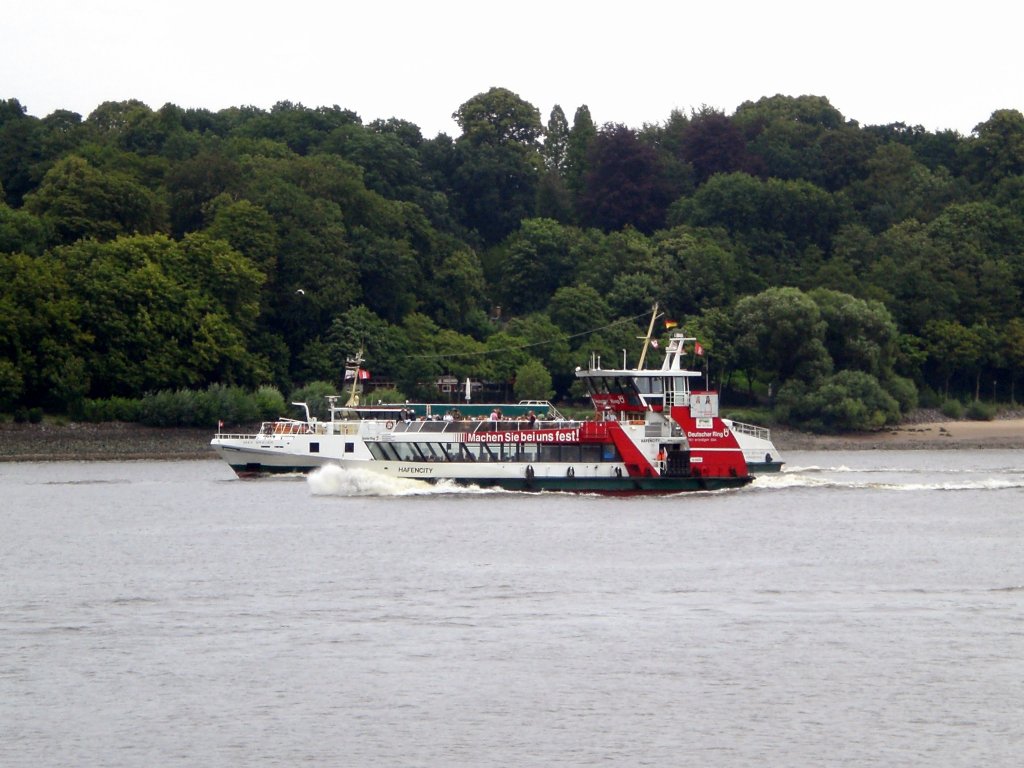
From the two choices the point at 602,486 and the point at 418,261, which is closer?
the point at 602,486

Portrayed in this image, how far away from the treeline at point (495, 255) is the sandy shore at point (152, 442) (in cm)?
217

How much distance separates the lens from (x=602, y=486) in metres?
61.2

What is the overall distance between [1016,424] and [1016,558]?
2670 inches

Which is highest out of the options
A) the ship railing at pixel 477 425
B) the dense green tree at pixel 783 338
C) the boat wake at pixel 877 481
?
the dense green tree at pixel 783 338

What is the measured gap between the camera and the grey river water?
2580 cm

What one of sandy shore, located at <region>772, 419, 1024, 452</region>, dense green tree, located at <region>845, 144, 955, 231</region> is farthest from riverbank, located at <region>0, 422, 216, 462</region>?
dense green tree, located at <region>845, 144, 955, 231</region>

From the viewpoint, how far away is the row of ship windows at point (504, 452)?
61.5 meters

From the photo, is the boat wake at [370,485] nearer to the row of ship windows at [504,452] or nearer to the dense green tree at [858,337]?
the row of ship windows at [504,452]

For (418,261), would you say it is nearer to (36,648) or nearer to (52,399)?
(52,399)

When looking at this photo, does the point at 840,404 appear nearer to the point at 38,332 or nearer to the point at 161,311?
the point at 161,311

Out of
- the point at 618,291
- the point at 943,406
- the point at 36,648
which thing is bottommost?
the point at 36,648

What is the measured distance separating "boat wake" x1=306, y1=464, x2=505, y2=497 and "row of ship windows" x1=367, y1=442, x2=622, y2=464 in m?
0.98

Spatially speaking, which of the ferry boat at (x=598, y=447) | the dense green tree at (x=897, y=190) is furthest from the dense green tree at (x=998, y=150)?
the ferry boat at (x=598, y=447)

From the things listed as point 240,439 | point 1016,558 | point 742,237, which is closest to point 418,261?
point 742,237
